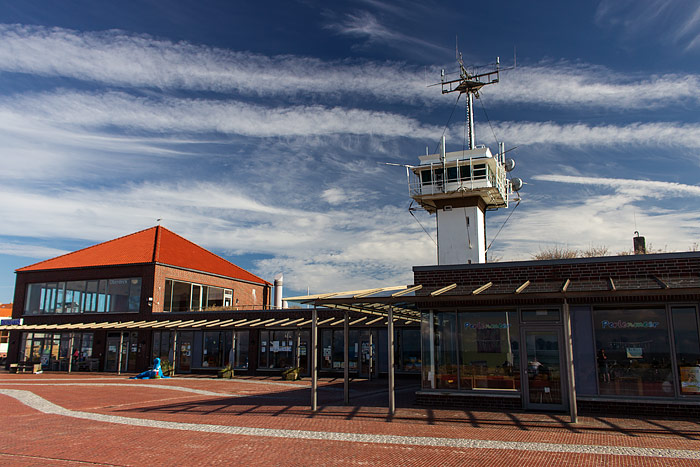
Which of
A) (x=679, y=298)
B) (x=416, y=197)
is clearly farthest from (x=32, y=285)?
(x=679, y=298)

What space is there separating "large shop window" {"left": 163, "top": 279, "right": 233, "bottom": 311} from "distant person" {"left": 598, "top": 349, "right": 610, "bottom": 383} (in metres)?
23.6

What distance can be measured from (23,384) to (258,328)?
30.7 feet

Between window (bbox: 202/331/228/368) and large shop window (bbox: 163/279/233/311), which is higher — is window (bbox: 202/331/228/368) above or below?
below

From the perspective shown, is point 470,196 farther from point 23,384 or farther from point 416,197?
point 23,384

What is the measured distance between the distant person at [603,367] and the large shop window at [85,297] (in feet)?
79.8

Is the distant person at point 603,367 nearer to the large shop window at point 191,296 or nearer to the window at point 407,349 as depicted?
the window at point 407,349

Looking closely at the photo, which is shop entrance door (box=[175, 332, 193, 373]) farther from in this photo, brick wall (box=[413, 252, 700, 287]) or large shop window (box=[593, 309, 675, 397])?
large shop window (box=[593, 309, 675, 397])

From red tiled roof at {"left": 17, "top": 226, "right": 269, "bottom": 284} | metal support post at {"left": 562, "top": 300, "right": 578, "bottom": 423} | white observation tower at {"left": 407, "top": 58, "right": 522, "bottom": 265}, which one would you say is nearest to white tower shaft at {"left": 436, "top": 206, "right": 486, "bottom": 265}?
white observation tower at {"left": 407, "top": 58, "right": 522, "bottom": 265}

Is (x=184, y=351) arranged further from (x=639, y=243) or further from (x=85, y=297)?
(x=639, y=243)

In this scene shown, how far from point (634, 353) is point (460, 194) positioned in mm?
19763

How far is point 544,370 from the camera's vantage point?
480 inches

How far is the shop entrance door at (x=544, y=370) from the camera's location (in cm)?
1200

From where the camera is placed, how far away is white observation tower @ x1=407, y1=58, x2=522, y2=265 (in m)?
30.5

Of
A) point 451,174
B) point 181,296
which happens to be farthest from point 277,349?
point 451,174
